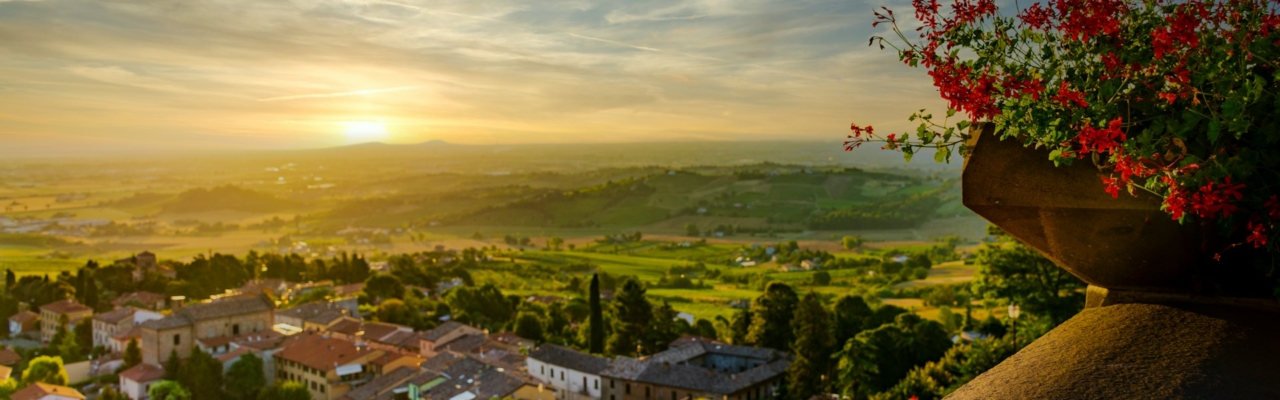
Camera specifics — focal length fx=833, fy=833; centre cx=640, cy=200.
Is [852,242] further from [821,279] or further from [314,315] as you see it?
[314,315]

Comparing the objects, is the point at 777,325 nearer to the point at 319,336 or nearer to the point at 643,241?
the point at 319,336

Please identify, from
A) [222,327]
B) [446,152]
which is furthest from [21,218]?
[446,152]

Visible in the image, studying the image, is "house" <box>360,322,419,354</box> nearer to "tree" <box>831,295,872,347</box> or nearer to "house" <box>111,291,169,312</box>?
"tree" <box>831,295,872,347</box>

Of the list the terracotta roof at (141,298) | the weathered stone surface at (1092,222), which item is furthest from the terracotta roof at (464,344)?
the weathered stone surface at (1092,222)

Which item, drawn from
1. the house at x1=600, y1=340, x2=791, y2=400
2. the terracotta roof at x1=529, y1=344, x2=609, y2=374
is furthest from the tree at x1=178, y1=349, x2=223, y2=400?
the house at x1=600, y1=340, x2=791, y2=400

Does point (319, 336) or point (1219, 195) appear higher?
point (1219, 195)

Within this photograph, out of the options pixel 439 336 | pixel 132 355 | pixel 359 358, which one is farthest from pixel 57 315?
pixel 439 336
